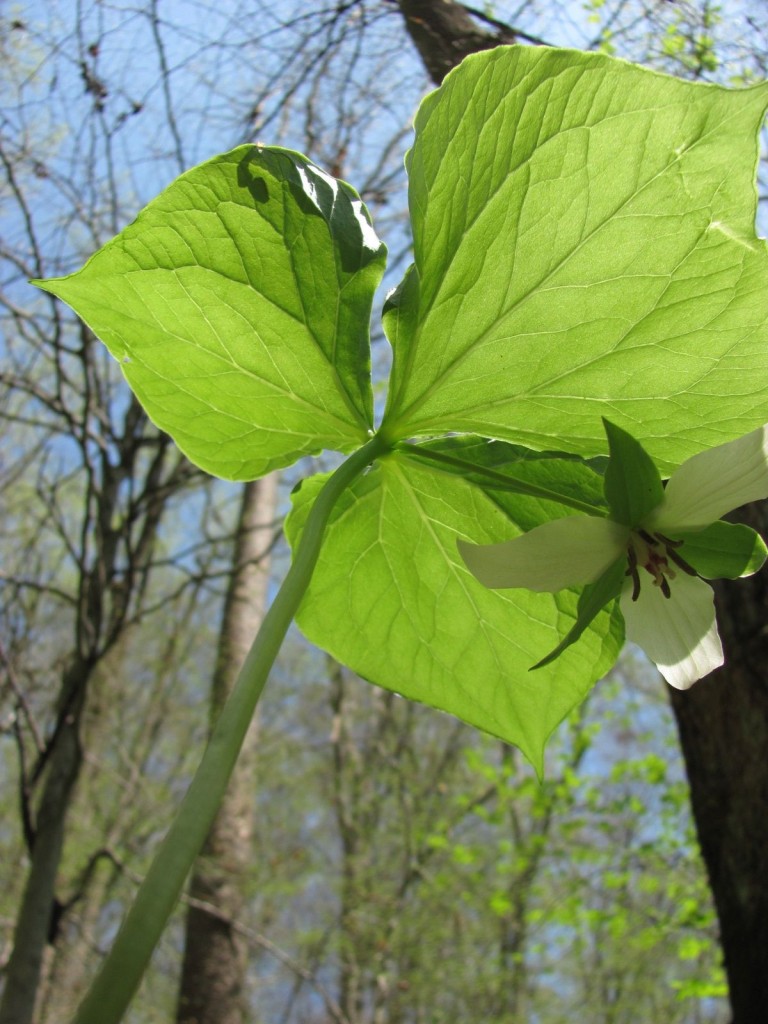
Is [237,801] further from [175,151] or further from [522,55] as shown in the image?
[522,55]

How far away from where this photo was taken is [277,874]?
4.80 metres

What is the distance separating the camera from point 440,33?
1157 millimetres

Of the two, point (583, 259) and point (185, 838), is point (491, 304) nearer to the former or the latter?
point (583, 259)

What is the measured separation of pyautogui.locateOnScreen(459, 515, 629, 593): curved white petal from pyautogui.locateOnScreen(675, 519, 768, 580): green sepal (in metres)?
0.04

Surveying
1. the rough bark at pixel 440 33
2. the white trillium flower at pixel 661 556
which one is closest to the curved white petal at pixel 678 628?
the white trillium flower at pixel 661 556

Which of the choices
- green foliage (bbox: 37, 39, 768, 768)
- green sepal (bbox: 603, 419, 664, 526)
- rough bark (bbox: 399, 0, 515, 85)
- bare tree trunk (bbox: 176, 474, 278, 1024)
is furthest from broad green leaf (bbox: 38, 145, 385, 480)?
bare tree trunk (bbox: 176, 474, 278, 1024)

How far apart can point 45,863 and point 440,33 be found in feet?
4.87

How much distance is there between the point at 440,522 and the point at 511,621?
70 millimetres

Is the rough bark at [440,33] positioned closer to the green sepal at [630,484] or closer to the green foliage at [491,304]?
the green foliage at [491,304]

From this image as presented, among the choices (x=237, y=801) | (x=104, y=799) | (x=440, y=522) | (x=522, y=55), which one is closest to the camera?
(x=522, y=55)

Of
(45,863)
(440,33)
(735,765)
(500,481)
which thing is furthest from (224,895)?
(500,481)

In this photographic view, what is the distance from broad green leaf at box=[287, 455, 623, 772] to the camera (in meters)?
0.46

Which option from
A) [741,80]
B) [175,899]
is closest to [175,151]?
[741,80]

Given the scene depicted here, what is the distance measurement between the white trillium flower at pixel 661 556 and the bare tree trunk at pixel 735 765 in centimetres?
59
